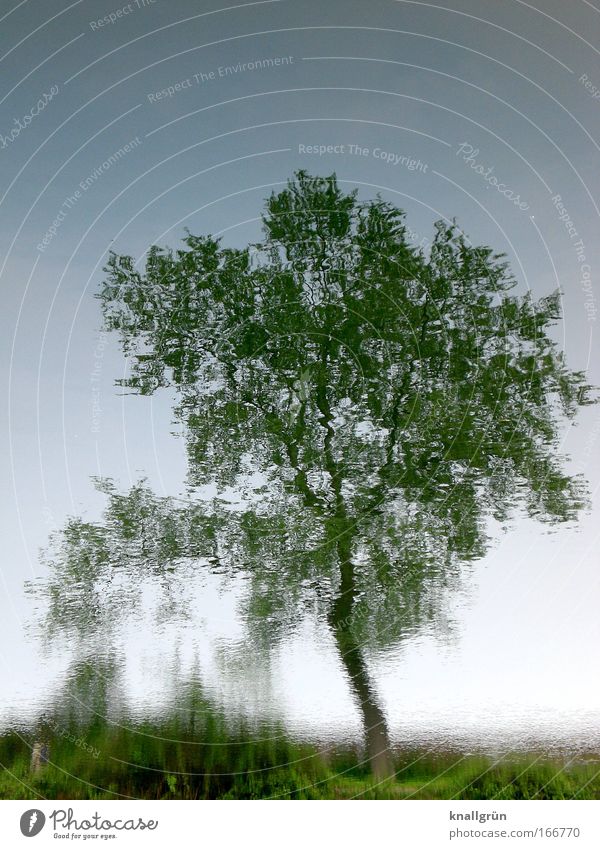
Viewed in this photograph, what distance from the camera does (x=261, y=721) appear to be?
305 inches

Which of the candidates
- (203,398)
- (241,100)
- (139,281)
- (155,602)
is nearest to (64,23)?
(241,100)

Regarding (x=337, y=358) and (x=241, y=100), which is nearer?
(x=241, y=100)

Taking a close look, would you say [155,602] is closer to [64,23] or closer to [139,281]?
[139,281]

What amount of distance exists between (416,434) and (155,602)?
3280mm

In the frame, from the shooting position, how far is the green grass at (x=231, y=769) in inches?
283

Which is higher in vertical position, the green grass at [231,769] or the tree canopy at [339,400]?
the tree canopy at [339,400]
